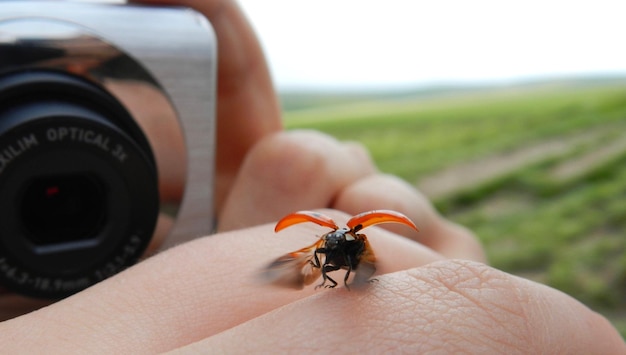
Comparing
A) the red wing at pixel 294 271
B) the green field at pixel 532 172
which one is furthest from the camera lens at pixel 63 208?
the green field at pixel 532 172

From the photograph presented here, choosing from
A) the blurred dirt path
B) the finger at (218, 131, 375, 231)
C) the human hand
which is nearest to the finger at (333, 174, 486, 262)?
the finger at (218, 131, 375, 231)

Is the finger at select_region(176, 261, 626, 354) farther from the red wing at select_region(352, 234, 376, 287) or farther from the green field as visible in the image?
the green field

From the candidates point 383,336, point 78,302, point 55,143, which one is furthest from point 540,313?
point 55,143

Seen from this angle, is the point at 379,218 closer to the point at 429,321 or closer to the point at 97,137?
the point at 429,321

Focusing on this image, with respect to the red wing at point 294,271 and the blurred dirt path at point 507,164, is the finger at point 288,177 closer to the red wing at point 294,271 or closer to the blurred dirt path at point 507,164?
the red wing at point 294,271

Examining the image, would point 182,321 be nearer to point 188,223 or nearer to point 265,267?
point 265,267
